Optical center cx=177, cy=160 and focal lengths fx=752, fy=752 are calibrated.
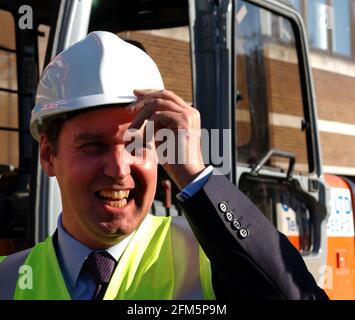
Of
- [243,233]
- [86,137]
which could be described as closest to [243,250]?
[243,233]

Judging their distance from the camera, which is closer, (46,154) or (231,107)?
(46,154)

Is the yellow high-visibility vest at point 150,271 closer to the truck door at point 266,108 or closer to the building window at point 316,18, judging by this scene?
the truck door at point 266,108

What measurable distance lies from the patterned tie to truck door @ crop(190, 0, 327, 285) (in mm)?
1411

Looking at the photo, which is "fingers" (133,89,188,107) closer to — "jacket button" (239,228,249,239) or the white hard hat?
the white hard hat

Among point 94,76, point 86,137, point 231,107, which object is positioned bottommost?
point 86,137

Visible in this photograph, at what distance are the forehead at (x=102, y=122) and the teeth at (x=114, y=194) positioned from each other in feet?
0.38

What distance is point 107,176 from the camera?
1518 mm

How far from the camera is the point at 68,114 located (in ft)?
5.30

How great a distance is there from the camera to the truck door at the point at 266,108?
123 inches

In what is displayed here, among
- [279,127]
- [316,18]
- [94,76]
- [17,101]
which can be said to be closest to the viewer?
[94,76]

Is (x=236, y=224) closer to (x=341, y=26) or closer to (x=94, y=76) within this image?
(x=94, y=76)

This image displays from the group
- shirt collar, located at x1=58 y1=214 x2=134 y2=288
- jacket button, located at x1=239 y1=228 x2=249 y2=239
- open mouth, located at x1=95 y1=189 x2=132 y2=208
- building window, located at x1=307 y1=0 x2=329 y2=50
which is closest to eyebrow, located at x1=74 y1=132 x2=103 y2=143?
open mouth, located at x1=95 y1=189 x2=132 y2=208

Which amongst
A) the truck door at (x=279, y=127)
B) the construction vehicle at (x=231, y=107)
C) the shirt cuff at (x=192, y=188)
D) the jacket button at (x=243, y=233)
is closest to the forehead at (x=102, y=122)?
the shirt cuff at (x=192, y=188)

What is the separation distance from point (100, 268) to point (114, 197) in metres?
0.17
